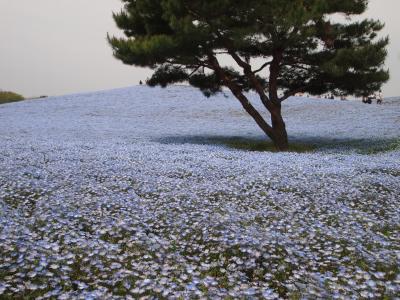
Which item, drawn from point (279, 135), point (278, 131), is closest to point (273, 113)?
point (278, 131)

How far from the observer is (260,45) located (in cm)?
1830

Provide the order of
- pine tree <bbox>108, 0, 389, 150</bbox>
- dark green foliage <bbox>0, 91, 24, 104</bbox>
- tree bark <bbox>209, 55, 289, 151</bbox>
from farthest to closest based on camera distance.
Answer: dark green foliage <bbox>0, 91, 24, 104</bbox>, tree bark <bbox>209, 55, 289, 151</bbox>, pine tree <bbox>108, 0, 389, 150</bbox>

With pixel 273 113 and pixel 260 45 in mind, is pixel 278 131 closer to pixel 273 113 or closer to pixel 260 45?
pixel 273 113

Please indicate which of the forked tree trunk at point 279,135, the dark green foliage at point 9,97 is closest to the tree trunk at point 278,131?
the forked tree trunk at point 279,135

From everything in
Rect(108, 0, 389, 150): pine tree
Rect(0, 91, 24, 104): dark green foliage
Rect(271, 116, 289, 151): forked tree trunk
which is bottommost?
Rect(271, 116, 289, 151): forked tree trunk

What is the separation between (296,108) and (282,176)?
30.2 metres

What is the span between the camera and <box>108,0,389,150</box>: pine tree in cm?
1641

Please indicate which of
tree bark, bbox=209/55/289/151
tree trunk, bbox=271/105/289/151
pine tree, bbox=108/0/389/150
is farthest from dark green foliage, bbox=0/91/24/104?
tree trunk, bbox=271/105/289/151

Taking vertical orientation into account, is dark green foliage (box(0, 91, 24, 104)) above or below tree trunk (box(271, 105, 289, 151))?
above

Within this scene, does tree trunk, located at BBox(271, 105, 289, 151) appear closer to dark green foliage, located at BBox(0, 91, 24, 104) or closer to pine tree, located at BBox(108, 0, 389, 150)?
pine tree, located at BBox(108, 0, 389, 150)

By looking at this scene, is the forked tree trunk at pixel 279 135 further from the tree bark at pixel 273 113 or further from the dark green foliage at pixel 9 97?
the dark green foliage at pixel 9 97

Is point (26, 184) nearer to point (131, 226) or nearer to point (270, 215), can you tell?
point (131, 226)

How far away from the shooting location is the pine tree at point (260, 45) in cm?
1641

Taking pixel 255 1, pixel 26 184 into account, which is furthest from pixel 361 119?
pixel 26 184
